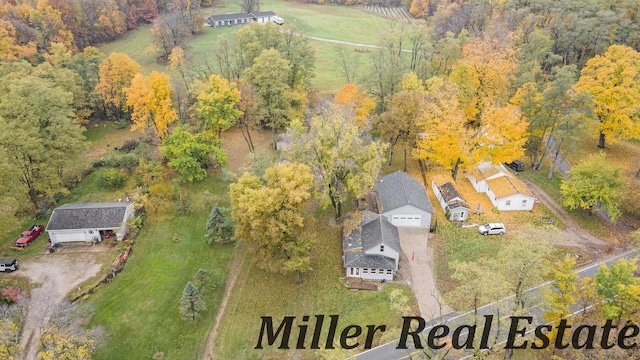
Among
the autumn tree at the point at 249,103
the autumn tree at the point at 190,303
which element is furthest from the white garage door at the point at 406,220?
the autumn tree at the point at 249,103

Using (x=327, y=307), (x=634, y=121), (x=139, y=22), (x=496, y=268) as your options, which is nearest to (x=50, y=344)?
(x=327, y=307)

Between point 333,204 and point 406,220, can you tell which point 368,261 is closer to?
point 406,220

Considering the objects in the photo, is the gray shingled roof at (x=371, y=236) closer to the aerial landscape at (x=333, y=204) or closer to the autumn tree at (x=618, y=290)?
the aerial landscape at (x=333, y=204)

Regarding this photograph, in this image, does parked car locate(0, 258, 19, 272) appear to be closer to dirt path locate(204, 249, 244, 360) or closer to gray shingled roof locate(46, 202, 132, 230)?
gray shingled roof locate(46, 202, 132, 230)

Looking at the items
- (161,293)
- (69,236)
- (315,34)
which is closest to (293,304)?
(161,293)

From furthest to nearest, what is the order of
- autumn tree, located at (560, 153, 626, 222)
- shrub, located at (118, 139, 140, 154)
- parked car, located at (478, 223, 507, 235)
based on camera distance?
1. shrub, located at (118, 139, 140, 154)
2. parked car, located at (478, 223, 507, 235)
3. autumn tree, located at (560, 153, 626, 222)

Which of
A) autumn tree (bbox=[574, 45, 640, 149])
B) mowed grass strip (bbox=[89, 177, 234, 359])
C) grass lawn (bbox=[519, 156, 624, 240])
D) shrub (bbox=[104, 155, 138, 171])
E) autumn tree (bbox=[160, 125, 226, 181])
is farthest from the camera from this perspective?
shrub (bbox=[104, 155, 138, 171])

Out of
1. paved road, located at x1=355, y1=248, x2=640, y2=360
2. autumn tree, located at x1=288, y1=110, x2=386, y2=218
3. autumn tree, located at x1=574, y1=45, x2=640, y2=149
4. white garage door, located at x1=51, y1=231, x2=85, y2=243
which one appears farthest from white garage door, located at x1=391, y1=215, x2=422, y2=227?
white garage door, located at x1=51, y1=231, x2=85, y2=243
